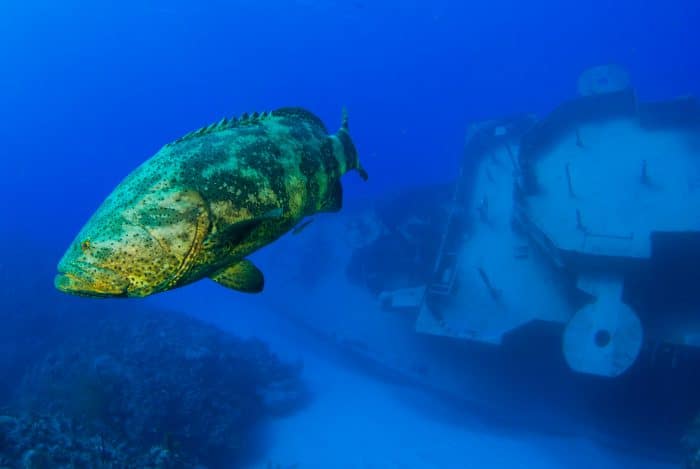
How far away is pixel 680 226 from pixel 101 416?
51.1 ft

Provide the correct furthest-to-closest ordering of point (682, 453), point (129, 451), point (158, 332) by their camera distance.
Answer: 1. point (158, 332)
2. point (682, 453)
3. point (129, 451)

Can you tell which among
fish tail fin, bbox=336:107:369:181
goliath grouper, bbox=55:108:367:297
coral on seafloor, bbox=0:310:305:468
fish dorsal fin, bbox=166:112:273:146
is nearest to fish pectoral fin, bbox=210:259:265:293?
goliath grouper, bbox=55:108:367:297

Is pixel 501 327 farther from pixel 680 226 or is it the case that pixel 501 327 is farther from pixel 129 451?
pixel 129 451

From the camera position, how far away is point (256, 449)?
12297 mm

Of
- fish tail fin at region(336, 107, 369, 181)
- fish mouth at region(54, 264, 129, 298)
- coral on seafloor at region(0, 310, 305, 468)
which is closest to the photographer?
fish mouth at region(54, 264, 129, 298)

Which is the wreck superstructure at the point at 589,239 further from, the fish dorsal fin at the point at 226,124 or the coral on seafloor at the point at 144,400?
the fish dorsal fin at the point at 226,124

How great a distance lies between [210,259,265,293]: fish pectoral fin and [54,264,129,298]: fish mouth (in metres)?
0.47

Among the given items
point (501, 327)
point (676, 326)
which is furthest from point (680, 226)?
point (501, 327)

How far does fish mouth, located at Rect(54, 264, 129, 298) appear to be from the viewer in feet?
4.74

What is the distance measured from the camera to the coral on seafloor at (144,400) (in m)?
6.63

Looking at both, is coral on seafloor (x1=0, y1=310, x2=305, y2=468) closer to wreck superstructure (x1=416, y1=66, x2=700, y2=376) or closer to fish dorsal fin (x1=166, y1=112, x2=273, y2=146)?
wreck superstructure (x1=416, y1=66, x2=700, y2=376)

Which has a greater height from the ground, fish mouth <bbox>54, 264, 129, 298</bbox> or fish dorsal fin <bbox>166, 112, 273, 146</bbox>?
fish dorsal fin <bbox>166, 112, 273, 146</bbox>

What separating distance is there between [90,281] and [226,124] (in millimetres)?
990

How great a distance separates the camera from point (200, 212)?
5.01ft
